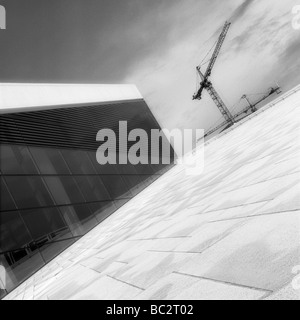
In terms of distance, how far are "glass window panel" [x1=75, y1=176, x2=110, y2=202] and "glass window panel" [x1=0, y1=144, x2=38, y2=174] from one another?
2.67m

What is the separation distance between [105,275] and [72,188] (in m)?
9.85

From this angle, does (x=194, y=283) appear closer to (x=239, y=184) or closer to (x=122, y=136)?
(x=239, y=184)

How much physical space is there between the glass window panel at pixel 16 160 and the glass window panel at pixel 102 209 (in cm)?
337

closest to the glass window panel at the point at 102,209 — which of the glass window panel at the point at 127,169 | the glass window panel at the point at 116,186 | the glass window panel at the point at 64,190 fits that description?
the glass window panel at the point at 116,186

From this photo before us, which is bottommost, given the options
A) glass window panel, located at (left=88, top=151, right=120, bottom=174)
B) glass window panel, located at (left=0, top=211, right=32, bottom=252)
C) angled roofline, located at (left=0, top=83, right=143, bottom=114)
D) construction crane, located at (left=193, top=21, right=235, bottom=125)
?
glass window panel, located at (left=0, top=211, right=32, bottom=252)

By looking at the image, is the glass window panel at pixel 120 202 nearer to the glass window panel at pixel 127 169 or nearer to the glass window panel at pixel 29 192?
the glass window panel at pixel 127 169

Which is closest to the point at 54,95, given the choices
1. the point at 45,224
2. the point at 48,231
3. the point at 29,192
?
Answer: the point at 29,192

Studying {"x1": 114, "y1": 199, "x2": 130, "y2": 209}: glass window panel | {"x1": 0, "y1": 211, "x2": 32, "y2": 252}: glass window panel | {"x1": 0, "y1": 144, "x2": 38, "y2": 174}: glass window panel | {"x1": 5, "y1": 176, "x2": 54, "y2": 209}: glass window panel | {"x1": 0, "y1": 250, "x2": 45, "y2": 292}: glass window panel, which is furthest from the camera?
{"x1": 114, "y1": 199, "x2": 130, "y2": 209}: glass window panel

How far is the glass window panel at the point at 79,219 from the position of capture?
12727 mm

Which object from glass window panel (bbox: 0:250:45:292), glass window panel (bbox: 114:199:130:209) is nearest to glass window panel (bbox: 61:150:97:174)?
A: glass window panel (bbox: 114:199:130:209)

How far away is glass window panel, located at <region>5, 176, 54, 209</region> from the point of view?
36.6ft

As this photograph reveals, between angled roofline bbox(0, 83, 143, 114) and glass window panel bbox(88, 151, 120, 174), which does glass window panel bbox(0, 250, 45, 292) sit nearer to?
angled roofline bbox(0, 83, 143, 114)

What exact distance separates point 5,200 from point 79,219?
352cm

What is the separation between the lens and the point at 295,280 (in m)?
1.98
